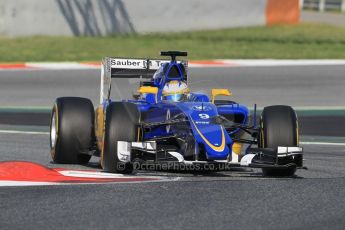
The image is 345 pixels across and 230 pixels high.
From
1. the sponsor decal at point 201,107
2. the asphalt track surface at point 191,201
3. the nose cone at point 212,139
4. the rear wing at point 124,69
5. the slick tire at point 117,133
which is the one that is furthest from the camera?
the rear wing at point 124,69

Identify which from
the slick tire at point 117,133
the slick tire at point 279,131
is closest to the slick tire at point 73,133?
the slick tire at point 117,133

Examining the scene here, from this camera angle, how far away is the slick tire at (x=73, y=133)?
1088 cm

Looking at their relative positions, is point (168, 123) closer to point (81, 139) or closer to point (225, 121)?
point (225, 121)

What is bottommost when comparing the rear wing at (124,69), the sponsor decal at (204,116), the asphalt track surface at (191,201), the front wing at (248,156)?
the asphalt track surface at (191,201)

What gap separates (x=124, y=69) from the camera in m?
12.0

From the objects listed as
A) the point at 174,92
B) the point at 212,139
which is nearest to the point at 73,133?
the point at 174,92

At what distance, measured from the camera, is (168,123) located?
9.88m

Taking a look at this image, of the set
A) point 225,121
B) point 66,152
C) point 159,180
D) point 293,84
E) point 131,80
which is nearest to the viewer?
point 159,180

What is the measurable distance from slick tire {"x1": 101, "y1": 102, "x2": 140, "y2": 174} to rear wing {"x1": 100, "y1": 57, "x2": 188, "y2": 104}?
1861mm

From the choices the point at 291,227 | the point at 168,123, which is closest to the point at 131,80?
the point at 168,123

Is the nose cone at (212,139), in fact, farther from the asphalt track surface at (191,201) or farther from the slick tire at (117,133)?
the slick tire at (117,133)

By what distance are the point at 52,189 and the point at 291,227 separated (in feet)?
7.88

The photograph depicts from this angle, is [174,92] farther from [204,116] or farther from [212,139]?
[212,139]

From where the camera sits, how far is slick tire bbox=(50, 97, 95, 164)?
35.7ft
